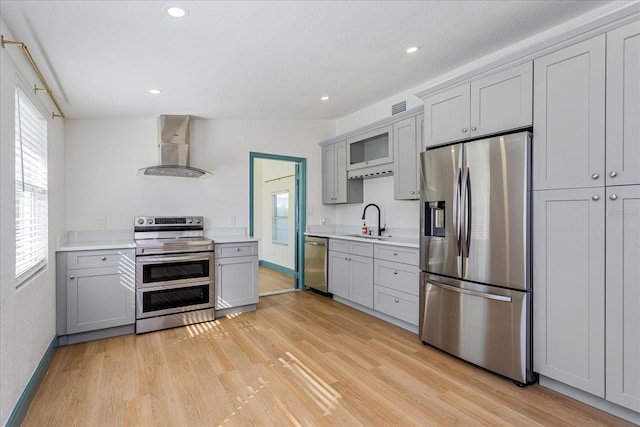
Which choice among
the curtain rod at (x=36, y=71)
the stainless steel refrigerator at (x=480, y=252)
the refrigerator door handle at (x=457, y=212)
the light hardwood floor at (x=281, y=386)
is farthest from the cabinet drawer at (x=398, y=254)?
the curtain rod at (x=36, y=71)

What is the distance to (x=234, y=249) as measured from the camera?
400 cm

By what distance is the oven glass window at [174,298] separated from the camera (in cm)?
343

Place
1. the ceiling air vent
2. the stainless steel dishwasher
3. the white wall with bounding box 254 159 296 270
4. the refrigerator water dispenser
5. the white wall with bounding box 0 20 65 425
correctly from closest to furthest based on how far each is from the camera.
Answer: the white wall with bounding box 0 20 65 425 → the refrigerator water dispenser → the ceiling air vent → the stainless steel dishwasher → the white wall with bounding box 254 159 296 270

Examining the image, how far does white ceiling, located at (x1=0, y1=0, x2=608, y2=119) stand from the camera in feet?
6.56

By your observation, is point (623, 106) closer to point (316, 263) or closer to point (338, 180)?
point (338, 180)

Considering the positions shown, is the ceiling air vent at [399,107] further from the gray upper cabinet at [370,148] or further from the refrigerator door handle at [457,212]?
the refrigerator door handle at [457,212]

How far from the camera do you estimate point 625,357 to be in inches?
75.7

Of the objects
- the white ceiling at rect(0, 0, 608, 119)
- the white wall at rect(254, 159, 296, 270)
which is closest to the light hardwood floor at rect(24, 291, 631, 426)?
the white ceiling at rect(0, 0, 608, 119)

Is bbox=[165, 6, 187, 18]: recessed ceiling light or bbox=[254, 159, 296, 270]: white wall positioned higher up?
bbox=[165, 6, 187, 18]: recessed ceiling light

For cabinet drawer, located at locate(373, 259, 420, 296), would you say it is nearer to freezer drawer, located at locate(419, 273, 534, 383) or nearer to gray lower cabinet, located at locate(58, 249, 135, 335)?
freezer drawer, located at locate(419, 273, 534, 383)

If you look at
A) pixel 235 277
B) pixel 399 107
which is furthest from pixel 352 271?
pixel 399 107

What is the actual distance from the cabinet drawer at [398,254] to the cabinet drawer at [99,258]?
257 centimetres

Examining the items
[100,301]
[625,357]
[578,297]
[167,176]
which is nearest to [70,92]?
[167,176]

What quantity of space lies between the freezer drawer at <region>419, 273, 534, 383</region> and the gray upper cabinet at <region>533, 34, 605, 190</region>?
33.7 inches
